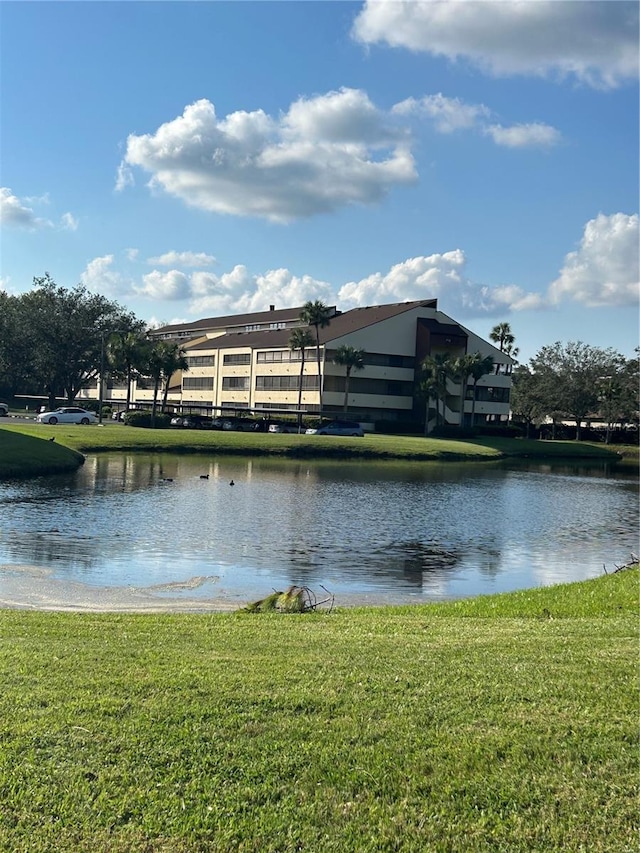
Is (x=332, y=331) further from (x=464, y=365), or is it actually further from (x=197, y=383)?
(x=197, y=383)

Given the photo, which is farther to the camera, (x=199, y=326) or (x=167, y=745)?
(x=199, y=326)

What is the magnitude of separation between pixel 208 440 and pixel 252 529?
133ft

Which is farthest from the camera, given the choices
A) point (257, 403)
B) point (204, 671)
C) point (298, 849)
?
point (257, 403)

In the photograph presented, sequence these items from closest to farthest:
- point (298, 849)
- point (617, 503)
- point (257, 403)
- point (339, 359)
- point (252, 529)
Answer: point (298, 849), point (252, 529), point (617, 503), point (339, 359), point (257, 403)

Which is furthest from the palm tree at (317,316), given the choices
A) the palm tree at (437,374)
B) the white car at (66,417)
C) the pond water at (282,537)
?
the pond water at (282,537)

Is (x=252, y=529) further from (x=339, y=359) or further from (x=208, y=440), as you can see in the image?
(x=339, y=359)

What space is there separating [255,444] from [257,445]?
0.87 ft

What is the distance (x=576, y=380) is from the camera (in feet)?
360

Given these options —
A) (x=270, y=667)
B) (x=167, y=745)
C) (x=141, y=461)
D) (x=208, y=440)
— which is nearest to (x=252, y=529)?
(x=270, y=667)

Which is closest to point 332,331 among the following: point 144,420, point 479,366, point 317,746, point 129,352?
point 479,366

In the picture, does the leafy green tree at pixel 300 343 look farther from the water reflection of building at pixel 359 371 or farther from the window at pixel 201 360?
the window at pixel 201 360

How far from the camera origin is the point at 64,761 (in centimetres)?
554

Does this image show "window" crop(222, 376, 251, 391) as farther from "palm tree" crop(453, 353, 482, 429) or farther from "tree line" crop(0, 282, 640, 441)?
"palm tree" crop(453, 353, 482, 429)

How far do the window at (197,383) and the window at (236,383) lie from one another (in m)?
3.92
